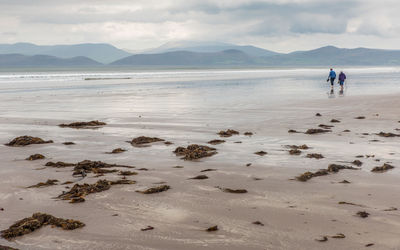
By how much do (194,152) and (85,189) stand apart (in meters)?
3.16

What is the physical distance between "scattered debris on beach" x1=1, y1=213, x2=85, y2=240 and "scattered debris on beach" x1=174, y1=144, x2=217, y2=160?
4.05 m

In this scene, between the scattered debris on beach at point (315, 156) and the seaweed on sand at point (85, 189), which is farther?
the scattered debris on beach at point (315, 156)

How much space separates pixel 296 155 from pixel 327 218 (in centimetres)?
397

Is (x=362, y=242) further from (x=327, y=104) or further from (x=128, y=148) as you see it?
(x=327, y=104)

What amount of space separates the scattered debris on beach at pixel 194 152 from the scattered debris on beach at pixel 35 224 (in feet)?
13.3

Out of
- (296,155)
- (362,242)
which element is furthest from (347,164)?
(362,242)

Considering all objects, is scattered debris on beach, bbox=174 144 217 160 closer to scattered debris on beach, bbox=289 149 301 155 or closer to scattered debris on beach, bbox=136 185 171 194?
scattered debris on beach, bbox=289 149 301 155

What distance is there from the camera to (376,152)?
969 cm

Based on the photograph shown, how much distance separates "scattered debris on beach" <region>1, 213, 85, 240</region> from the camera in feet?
16.9

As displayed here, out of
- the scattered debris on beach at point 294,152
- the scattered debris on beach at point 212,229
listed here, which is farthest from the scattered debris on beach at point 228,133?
the scattered debris on beach at point 212,229

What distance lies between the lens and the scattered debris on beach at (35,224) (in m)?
5.14

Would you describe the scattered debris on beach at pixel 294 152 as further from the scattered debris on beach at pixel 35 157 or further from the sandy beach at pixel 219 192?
the scattered debris on beach at pixel 35 157

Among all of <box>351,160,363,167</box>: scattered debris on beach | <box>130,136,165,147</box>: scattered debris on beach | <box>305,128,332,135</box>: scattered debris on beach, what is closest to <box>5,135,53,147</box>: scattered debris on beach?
<box>130,136,165,147</box>: scattered debris on beach

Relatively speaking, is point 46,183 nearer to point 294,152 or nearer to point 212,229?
point 212,229
